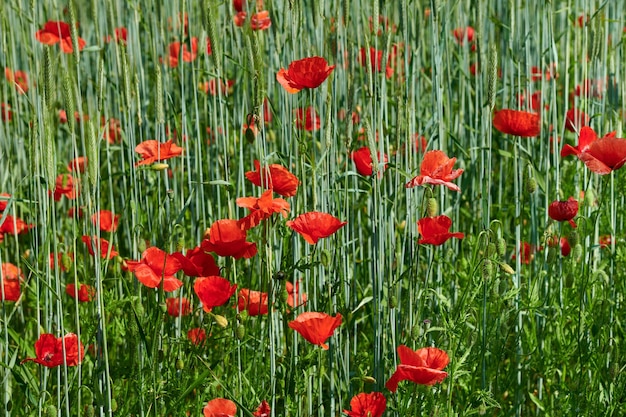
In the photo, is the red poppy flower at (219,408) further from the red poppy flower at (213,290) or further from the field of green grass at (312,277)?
the red poppy flower at (213,290)

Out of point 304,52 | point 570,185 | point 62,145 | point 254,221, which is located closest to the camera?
point 254,221

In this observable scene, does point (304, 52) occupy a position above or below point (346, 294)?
above

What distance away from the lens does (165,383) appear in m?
1.37

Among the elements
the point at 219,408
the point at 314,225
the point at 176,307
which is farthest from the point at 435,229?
the point at 176,307

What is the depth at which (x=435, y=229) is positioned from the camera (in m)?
1.32

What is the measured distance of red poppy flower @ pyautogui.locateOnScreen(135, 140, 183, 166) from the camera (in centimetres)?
149

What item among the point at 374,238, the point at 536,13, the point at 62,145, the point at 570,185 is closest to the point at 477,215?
the point at 570,185

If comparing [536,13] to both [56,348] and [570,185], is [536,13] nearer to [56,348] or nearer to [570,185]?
[570,185]

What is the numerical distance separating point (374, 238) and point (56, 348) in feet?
1.54

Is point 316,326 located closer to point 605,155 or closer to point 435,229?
point 435,229

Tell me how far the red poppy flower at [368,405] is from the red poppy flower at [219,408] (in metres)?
0.16

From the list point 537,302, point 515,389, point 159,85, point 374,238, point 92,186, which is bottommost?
point 515,389

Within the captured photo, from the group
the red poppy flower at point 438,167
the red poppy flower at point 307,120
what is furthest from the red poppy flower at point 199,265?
the red poppy flower at point 438,167

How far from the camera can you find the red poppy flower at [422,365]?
116cm
